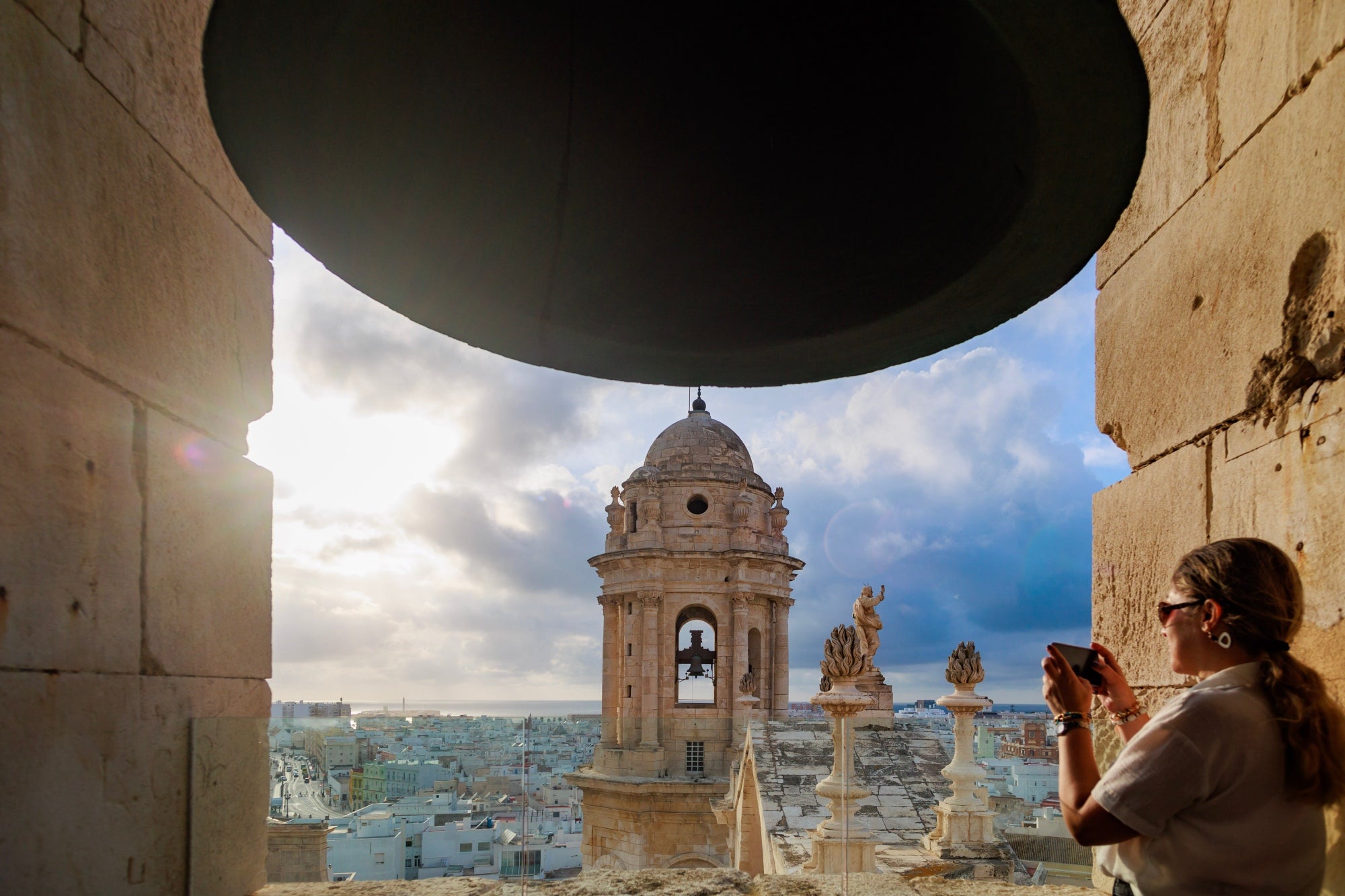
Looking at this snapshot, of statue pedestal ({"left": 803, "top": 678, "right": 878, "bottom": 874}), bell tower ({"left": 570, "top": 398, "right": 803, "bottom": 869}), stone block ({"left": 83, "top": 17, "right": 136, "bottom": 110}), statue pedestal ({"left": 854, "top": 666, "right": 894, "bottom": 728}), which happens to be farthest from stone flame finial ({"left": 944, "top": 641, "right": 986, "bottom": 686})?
bell tower ({"left": 570, "top": 398, "right": 803, "bottom": 869})

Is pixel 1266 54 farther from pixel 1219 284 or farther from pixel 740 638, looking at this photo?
pixel 740 638

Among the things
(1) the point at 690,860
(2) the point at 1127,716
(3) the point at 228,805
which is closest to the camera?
(2) the point at 1127,716

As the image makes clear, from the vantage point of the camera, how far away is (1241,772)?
125cm

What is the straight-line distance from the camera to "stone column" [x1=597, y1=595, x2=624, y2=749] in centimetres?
2495

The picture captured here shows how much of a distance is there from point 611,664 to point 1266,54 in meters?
24.8

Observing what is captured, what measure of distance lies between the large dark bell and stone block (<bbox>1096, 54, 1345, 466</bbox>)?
0.68m

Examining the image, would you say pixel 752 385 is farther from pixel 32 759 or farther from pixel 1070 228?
pixel 32 759

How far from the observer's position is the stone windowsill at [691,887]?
247 cm

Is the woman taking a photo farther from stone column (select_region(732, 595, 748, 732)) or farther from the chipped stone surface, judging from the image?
stone column (select_region(732, 595, 748, 732))

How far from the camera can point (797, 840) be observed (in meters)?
8.96

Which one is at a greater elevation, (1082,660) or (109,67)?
(109,67)

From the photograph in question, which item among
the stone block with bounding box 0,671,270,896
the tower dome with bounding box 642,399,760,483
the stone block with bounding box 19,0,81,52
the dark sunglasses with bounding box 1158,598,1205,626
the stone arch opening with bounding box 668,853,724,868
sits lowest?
the stone arch opening with bounding box 668,853,724,868

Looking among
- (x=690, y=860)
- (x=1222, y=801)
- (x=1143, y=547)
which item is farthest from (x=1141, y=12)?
(x=690, y=860)

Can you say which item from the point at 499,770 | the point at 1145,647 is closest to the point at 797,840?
the point at 499,770
